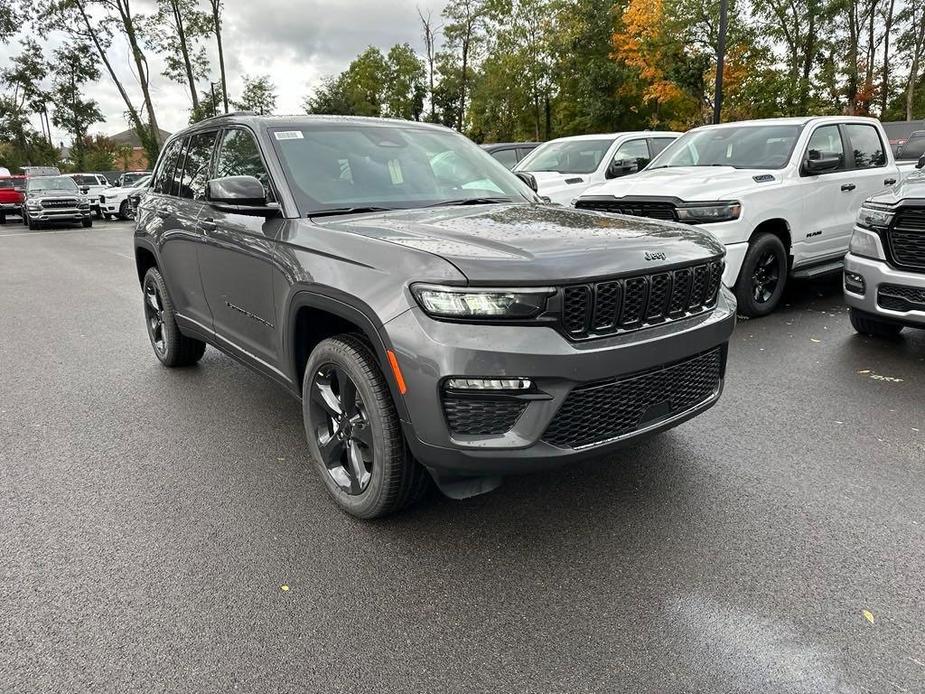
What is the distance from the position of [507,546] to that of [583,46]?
35483 millimetres

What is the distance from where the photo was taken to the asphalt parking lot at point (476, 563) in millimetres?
2205

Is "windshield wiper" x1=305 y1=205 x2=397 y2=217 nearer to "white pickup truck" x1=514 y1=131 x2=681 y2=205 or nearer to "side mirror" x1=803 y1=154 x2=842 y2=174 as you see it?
"side mirror" x1=803 y1=154 x2=842 y2=174

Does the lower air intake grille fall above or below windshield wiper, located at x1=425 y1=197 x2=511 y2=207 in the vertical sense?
below

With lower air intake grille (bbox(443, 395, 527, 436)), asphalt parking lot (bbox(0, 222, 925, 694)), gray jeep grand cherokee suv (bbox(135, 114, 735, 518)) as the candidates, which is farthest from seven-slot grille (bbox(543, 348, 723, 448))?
asphalt parking lot (bbox(0, 222, 925, 694))

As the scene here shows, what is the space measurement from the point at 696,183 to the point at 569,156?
15.5 feet

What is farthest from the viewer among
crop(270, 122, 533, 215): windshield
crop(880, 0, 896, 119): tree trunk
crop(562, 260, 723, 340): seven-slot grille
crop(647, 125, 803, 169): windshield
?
crop(880, 0, 896, 119): tree trunk

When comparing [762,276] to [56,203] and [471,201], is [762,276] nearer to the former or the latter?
[471,201]

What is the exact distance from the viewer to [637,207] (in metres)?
6.63

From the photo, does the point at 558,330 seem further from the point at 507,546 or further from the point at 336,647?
the point at 336,647

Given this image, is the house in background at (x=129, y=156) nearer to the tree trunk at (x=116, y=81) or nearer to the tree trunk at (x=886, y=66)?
the tree trunk at (x=116, y=81)

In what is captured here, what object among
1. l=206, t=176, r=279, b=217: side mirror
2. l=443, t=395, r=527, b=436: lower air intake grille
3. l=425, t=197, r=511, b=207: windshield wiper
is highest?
l=206, t=176, r=279, b=217: side mirror

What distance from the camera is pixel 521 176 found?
4.61 metres

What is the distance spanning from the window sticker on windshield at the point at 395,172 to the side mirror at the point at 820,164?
491 centimetres

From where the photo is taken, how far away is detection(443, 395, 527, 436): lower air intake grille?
8.11ft
